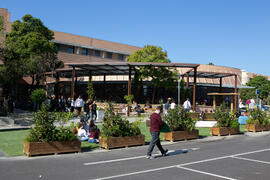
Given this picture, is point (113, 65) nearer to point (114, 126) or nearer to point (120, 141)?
point (114, 126)

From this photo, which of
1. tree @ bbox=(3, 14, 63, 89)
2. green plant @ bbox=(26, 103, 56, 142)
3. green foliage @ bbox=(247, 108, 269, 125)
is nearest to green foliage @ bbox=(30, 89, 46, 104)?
tree @ bbox=(3, 14, 63, 89)

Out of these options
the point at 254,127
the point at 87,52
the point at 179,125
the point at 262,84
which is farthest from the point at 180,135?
the point at 262,84

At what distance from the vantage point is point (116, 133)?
A: 10.7m

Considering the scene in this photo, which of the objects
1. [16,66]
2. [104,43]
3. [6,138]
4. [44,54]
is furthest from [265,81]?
[6,138]

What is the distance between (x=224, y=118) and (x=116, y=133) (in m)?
6.67

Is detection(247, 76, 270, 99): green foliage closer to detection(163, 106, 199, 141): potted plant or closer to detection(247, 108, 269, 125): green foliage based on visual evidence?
detection(247, 108, 269, 125): green foliage

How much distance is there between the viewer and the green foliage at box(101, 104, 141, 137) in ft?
34.7

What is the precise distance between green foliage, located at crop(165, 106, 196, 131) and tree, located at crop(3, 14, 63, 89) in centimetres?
1520

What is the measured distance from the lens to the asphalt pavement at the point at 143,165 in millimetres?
6559

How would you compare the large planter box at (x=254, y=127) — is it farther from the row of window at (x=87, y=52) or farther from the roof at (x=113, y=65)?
the row of window at (x=87, y=52)

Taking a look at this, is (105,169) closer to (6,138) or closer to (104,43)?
(6,138)

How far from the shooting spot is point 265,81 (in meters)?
68.4

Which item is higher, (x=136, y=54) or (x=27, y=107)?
(x=136, y=54)

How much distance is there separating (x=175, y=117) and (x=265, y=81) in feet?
208
